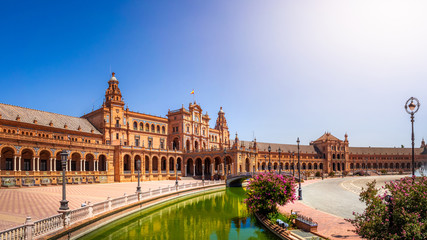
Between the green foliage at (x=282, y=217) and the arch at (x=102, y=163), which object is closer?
the green foliage at (x=282, y=217)

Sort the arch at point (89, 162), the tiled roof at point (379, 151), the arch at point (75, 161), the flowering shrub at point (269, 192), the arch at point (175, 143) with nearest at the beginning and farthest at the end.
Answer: the flowering shrub at point (269, 192) < the arch at point (75, 161) < the arch at point (89, 162) < the arch at point (175, 143) < the tiled roof at point (379, 151)

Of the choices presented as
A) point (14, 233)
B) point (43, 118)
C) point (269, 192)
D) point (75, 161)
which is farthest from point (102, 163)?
point (14, 233)

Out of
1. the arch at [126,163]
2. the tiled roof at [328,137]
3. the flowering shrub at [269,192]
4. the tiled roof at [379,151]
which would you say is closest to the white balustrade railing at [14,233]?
the flowering shrub at [269,192]

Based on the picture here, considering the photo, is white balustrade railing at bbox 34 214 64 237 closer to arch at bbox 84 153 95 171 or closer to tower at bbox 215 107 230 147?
arch at bbox 84 153 95 171

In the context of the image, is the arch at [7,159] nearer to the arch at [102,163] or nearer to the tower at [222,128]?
the arch at [102,163]

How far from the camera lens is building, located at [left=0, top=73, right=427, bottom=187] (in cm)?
4162

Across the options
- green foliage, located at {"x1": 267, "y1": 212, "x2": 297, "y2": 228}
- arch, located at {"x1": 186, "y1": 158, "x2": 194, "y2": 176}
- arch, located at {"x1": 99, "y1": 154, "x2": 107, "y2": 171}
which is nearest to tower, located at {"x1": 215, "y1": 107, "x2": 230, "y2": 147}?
arch, located at {"x1": 186, "y1": 158, "x2": 194, "y2": 176}

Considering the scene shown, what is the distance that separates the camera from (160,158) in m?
63.1

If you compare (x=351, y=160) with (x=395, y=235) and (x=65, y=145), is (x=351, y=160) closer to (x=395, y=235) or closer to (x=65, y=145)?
(x=65, y=145)

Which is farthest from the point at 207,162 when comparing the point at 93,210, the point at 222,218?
the point at 93,210

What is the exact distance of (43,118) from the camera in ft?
168

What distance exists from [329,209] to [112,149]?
4216 cm

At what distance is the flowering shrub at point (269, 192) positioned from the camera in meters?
19.7

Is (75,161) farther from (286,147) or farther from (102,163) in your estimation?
(286,147)
